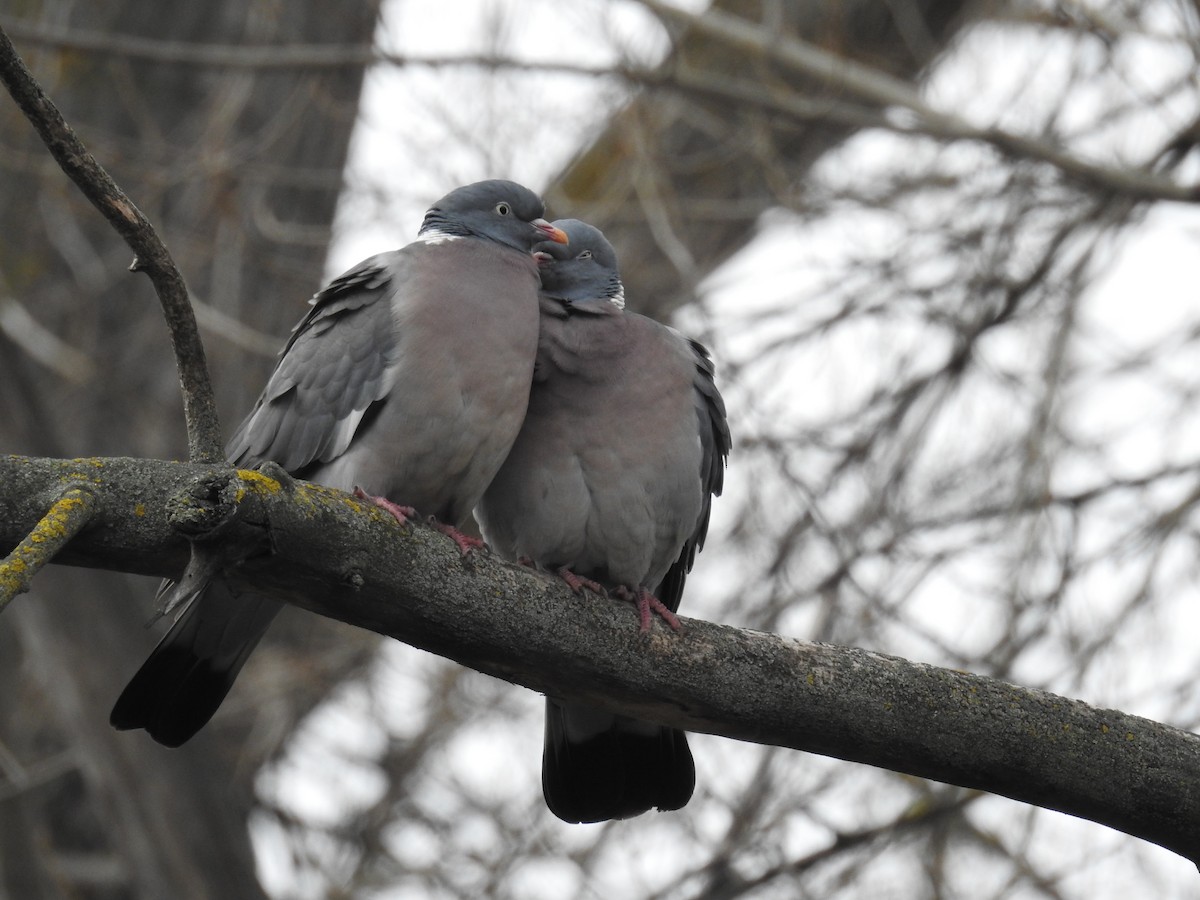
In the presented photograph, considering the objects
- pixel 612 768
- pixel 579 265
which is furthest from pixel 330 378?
pixel 612 768

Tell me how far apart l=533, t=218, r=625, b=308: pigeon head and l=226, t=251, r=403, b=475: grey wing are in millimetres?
562

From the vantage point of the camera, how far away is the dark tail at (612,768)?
4.01 m

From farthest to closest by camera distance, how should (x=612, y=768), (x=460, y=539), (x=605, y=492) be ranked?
(x=612, y=768) < (x=605, y=492) < (x=460, y=539)

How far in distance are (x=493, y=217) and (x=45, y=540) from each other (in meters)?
2.37

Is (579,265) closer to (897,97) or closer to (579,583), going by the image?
(579,583)

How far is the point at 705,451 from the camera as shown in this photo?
425 cm

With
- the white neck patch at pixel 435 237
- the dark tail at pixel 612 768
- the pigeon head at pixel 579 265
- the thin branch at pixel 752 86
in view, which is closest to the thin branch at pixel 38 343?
the thin branch at pixel 752 86

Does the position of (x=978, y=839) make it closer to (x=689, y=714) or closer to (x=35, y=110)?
(x=689, y=714)

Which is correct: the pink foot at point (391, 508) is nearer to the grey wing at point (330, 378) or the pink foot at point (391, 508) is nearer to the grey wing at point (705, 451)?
the grey wing at point (330, 378)

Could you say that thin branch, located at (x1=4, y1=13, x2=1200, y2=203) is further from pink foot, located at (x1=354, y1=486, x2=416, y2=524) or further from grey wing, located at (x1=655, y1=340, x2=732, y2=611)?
pink foot, located at (x1=354, y1=486, x2=416, y2=524)

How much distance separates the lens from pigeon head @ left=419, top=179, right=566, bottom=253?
4.43 m

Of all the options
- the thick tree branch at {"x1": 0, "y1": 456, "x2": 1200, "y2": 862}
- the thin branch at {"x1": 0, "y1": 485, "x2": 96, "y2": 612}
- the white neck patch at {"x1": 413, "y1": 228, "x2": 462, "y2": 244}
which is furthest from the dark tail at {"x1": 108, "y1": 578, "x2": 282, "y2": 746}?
the white neck patch at {"x1": 413, "y1": 228, "x2": 462, "y2": 244}

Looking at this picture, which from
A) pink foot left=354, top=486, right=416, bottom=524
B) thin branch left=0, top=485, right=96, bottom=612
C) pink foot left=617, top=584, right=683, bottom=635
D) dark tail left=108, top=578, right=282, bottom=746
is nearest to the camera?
thin branch left=0, top=485, right=96, bottom=612

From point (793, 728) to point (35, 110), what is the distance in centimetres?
198
